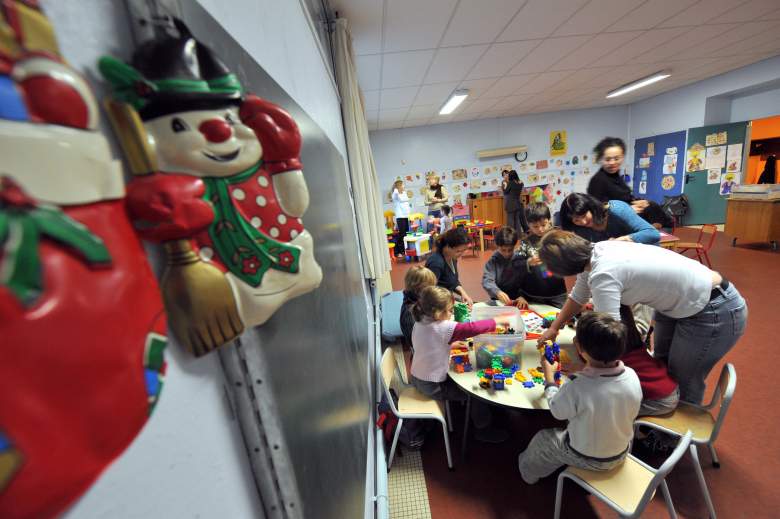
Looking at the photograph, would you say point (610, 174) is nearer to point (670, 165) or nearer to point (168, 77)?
point (168, 77)

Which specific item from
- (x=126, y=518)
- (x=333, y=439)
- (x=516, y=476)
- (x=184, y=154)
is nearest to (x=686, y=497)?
(x=516, y=476)

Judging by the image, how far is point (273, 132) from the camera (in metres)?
0.36

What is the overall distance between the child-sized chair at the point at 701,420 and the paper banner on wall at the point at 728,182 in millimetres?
6464

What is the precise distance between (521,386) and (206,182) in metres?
1.59

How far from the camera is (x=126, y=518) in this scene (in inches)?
9.4

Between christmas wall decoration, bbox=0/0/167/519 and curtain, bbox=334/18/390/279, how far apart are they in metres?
2.25

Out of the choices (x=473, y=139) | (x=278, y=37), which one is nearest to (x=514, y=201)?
(x=473, y=139)

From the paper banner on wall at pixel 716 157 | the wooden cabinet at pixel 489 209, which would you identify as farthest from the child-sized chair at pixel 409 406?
the paper banner on wall at pixel 716 157

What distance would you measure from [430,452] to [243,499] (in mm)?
1868

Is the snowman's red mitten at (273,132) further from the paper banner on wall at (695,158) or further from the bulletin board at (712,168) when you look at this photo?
the paper banner on wall at (695,158)

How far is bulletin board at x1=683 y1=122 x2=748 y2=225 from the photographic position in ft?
18.5

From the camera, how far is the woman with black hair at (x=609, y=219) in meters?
1.98

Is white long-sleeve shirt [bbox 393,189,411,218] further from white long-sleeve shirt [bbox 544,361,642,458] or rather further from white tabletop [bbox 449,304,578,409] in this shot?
white long-sleeve shirt [bbox 544,361,642,458]

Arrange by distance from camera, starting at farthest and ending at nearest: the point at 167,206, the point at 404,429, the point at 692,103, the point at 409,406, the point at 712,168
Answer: the point at 692,103
the point at 712,168
the point at 404,429
the point at 409,406
the point at 167,206
